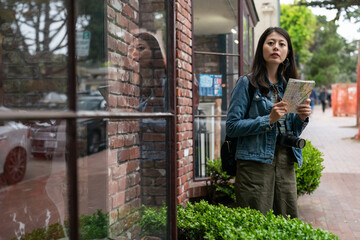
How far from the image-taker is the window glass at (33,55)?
1262 millimetres

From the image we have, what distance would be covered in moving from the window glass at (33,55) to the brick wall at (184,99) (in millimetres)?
1974

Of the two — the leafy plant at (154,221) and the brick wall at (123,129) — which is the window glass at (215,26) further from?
the leafy plant at (154,221)

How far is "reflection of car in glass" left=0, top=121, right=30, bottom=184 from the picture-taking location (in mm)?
1521

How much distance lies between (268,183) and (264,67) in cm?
84

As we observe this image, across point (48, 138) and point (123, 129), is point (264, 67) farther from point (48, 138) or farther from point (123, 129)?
point (48, 138)

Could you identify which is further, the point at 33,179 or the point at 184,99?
the point at 184,99

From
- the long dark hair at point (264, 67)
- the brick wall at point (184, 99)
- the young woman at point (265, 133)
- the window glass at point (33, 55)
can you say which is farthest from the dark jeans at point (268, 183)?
the window glass at point (33, 55)

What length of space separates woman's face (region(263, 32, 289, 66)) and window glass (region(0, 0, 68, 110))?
1.69m

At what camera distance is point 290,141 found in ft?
8.74

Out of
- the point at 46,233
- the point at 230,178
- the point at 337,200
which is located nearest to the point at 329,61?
the point at 337,200

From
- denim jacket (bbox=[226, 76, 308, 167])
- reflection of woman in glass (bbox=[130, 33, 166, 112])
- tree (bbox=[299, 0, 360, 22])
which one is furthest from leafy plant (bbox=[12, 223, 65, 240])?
tree (bbox=[299, 0, 360, 22])

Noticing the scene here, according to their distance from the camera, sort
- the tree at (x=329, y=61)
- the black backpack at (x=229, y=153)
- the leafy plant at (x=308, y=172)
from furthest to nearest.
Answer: the tree at (x=329, y=61) → the leafy plant at (x=308, y=172) → the black backpack at (x=229, y=153)

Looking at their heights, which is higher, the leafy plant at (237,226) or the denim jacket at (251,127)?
the denim jacket at (251,127)

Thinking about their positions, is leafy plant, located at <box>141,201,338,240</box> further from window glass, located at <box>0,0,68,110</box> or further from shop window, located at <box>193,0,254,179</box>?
shop window, located at <box>193,0,254,179</box>
